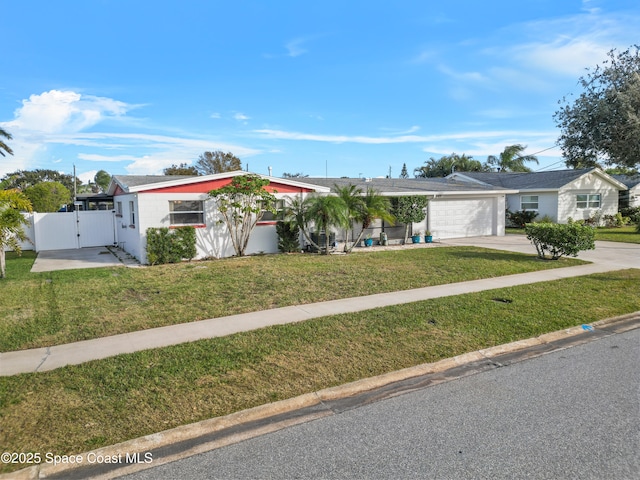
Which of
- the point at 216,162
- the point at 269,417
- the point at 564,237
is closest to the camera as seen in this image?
the point at 269,417

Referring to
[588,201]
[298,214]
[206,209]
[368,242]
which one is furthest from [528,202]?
[206,209]

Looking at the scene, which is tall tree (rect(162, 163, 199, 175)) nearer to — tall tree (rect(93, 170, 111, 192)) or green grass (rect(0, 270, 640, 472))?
tall tree (rect(93, 170, 111, 192))

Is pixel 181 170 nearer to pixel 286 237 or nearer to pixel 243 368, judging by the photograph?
pixel 286 237

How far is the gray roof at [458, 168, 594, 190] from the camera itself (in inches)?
1045

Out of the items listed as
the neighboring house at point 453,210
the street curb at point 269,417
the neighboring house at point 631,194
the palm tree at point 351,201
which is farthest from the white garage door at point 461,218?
the neighboring house at point 631,194

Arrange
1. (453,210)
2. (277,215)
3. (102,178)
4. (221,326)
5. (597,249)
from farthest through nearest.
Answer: (102,178) → (453,210) → (597,249) → (277,215) → (221,326)

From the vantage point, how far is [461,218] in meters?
21.0

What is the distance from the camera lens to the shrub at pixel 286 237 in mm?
15555

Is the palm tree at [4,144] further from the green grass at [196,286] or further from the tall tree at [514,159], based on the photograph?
the tall tree at [514,159]

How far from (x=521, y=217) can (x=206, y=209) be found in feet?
68.4

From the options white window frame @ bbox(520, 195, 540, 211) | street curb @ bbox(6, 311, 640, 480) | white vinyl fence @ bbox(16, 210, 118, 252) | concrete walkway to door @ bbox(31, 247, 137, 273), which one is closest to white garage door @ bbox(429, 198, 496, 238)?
white window frame @ bbox(520, 195, 540, 211)

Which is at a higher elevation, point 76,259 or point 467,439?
point 76,259

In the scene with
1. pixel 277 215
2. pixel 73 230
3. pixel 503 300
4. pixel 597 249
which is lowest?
pixel 503 300

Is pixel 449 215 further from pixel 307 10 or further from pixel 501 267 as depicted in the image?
pixel 307 10
